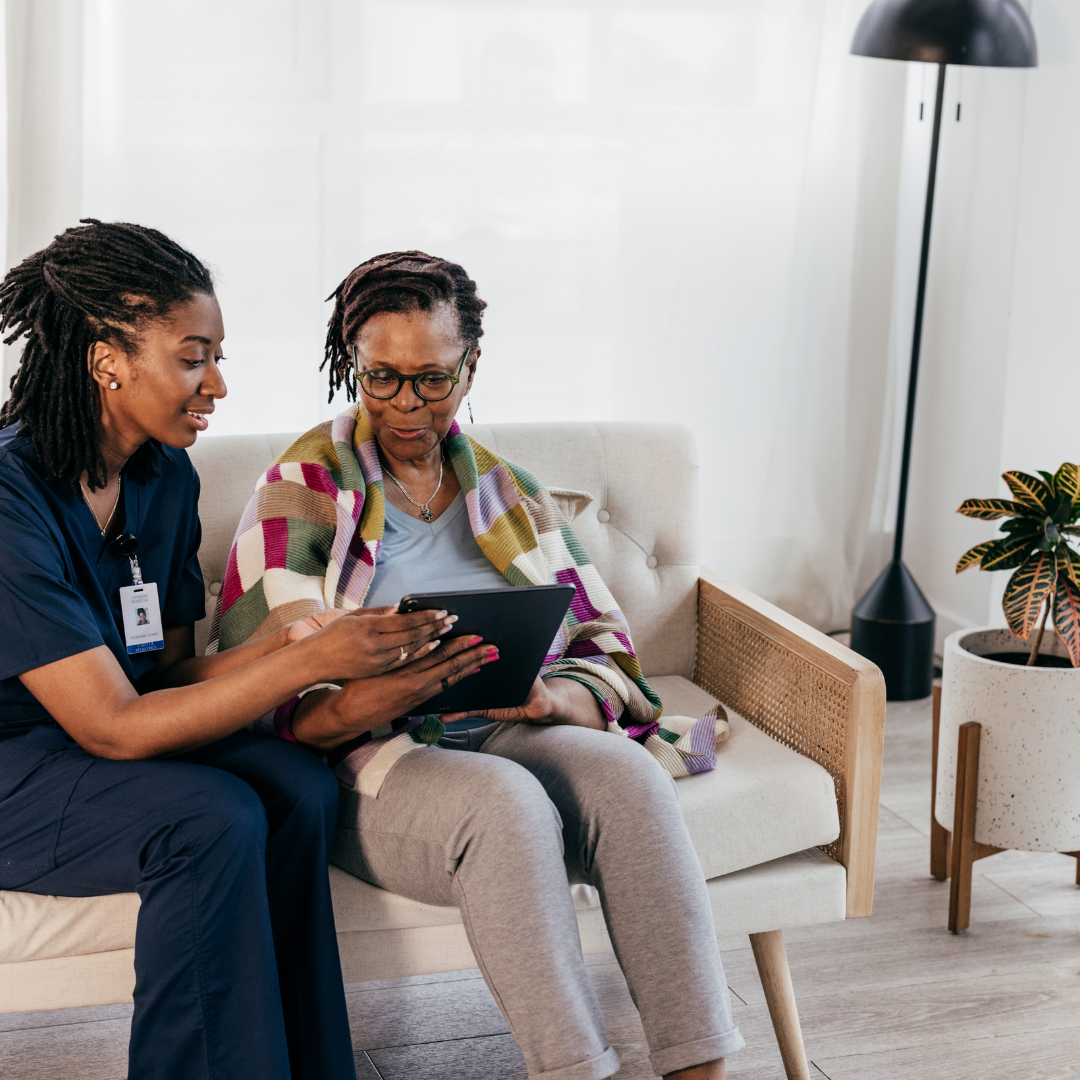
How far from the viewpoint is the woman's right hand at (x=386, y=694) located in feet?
4.40

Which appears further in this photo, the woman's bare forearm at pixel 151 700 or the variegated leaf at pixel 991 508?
the variegated leaf at pixel 991 508

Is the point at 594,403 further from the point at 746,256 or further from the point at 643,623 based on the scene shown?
the point at 643,623

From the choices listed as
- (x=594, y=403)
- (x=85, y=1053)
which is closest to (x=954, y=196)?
(x=594, y=403)

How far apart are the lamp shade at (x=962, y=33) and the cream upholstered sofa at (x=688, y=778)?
1141 mm

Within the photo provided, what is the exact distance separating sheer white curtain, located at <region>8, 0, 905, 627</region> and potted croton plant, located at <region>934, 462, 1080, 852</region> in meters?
1.22

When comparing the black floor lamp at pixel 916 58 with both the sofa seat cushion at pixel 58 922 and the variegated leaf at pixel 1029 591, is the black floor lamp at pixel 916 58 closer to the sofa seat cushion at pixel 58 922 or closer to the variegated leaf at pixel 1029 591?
the variegated leaf at pixel 1029 591

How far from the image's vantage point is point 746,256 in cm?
309

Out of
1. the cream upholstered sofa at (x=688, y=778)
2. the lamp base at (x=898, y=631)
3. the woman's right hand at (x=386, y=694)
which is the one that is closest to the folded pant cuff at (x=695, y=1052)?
the cream upholstered sofa at (x=688, y=778)

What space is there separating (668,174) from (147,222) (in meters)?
1.19

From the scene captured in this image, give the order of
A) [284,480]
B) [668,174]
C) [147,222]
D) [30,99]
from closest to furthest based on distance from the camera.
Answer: [284,480], [30,99], [147,222], [668,174]

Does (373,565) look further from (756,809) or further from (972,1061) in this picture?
(972,1061)

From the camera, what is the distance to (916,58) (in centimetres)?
257

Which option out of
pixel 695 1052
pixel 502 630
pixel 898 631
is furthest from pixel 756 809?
pixel 898 631

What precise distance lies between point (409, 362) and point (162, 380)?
354mm
